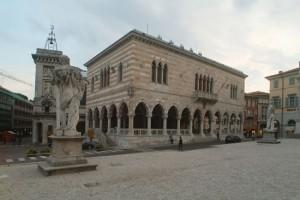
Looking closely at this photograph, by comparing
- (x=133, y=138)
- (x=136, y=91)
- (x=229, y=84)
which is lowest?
(x=133, y=138)

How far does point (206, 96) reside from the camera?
3709 cm

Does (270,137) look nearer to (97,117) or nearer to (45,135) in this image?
(97,117)

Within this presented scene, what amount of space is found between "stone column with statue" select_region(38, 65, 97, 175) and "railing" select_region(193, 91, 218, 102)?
2539 centimetres

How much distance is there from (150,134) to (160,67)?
8.63 meters

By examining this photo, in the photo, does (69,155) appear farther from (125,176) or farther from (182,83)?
(182,83)

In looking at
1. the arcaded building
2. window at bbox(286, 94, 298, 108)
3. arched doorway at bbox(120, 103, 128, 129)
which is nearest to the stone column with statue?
the arcaded building

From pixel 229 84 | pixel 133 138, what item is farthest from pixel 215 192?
pixel 229 84

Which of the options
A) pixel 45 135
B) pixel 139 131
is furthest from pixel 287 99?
pixel 45 135

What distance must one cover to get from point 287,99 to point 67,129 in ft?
→ 168

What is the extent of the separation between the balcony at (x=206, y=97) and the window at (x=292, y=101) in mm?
21229

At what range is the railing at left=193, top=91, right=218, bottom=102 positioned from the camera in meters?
36.0

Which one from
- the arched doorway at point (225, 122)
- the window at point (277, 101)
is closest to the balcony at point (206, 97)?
the arched doorway at point (225, 122)

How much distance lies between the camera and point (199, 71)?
124 feet

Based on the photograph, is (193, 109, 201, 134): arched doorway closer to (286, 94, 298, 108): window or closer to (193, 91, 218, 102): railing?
(193, 91, 218, 102): railing
